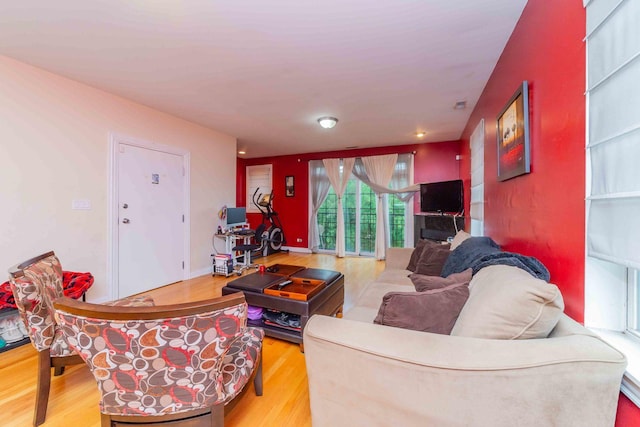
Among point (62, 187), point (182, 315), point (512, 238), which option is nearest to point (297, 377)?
point (182, 315)

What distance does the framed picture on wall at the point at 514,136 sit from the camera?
1.54 metres

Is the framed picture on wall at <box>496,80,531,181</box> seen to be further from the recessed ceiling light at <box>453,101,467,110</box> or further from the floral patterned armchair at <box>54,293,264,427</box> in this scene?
the floral patterned armchair at <box>54,293,264,427</box>

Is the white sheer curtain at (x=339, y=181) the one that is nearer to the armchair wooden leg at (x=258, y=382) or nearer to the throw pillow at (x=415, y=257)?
the throw pillow at (x=415, y=257)

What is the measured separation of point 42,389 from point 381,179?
511 cm

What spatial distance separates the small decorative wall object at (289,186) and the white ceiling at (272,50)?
287 centimetres

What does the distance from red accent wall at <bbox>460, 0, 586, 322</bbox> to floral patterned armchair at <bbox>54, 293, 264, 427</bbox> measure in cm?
142

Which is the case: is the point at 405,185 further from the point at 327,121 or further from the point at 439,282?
the point at 439,282

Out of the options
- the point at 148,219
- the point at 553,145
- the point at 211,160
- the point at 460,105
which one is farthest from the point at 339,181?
the point at 553,145

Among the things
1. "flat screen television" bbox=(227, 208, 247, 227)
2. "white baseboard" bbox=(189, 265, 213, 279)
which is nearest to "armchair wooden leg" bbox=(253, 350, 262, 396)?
"white baseboard" bbox=(189, 265, 213, 279)

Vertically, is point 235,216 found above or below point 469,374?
above

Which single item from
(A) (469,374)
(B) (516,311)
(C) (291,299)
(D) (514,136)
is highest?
(D) (514,136)

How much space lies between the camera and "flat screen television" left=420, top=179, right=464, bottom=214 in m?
3.94

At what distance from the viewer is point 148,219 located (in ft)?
11.2

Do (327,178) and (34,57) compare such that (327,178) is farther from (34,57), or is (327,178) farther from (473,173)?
(34,57)
